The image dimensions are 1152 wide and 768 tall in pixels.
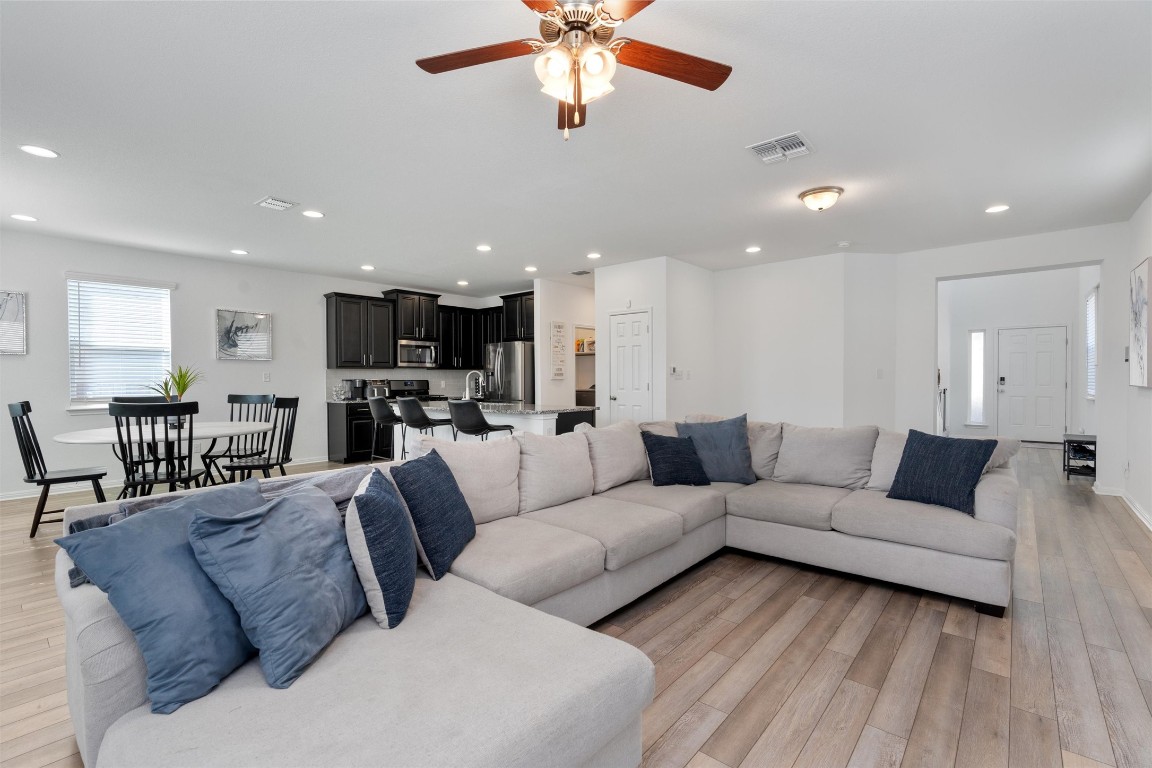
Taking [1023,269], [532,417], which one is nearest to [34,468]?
[532,417]

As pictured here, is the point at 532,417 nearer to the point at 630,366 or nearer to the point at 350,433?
the point at 630,366

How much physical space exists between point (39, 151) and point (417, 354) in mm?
5146

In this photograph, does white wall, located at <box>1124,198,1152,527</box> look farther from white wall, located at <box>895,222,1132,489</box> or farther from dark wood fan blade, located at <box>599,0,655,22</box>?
dark wood fan blade, located at <box>599,0,655,22</box>

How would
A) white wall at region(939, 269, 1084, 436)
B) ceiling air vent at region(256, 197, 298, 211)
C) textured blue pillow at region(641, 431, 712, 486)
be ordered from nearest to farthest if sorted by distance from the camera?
textured blue pillow at region(641, 431, 712, 486) → ceiling air vent at region(256, 197, 298, 211) → white wall at region(939, 269, 1084, 436)

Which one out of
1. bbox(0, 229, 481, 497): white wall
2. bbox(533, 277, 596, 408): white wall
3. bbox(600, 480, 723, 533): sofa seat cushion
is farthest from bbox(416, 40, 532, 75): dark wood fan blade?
bbox(0, 229, 481, 497): white wall

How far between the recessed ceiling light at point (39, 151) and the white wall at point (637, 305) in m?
5.06

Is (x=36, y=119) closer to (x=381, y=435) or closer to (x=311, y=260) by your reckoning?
(x=311, y=260)

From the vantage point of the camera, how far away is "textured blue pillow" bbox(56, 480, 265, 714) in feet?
3.97

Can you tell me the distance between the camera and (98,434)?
3.85 meters

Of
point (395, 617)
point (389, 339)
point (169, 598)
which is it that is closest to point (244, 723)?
point (169, 598)

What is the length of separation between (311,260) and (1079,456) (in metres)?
9.05

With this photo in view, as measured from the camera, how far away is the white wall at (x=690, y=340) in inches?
250

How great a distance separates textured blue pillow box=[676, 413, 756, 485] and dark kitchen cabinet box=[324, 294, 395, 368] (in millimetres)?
5298

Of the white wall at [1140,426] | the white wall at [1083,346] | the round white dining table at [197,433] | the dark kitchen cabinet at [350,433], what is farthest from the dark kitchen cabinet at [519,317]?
the white wall at [1083,346]
